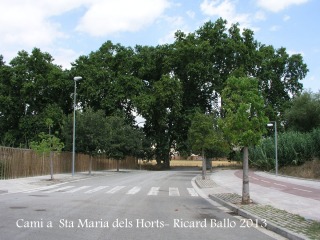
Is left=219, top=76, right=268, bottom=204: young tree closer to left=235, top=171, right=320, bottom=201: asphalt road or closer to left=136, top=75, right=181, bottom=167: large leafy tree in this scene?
left=235, top=171, right=320, bottom=201: asphalt road

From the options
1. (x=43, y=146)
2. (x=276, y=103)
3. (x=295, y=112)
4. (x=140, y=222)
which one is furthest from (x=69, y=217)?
(x=276, y=103)

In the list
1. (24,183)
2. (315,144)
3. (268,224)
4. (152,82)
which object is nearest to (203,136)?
(24,183)

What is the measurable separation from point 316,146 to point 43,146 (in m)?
27.5

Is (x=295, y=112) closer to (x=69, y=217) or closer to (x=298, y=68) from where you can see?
(x=298, y=68)

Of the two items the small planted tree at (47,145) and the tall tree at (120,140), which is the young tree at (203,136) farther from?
the tall tree at (120,140)

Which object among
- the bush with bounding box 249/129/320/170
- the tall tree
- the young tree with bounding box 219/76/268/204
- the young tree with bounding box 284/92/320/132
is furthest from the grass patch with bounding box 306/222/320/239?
the young tree with bounding box 284/92/320/132

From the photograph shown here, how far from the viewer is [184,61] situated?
60.3 meters

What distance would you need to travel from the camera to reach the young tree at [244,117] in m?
15.5

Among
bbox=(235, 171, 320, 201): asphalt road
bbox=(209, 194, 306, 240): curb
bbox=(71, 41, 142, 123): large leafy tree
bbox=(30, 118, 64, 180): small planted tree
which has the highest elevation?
bbox=(71, 41, 142, 123): large leafy tree

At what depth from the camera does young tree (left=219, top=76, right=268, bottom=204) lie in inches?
609

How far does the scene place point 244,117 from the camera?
608 inches

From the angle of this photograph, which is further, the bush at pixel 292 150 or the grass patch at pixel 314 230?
the bush at pixel 292 150

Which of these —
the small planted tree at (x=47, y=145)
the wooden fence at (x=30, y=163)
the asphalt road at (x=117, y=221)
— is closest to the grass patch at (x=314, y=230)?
the asphalt road at (x=117, y=221)

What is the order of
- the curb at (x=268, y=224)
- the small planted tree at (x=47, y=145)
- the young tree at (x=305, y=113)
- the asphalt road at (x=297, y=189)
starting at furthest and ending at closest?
the young tree at (x=305, y=113)
the small planted tree at (x=47, y=145)
the asphalt road at (x=297, y=189)
the curb at (x=268, y=224)
